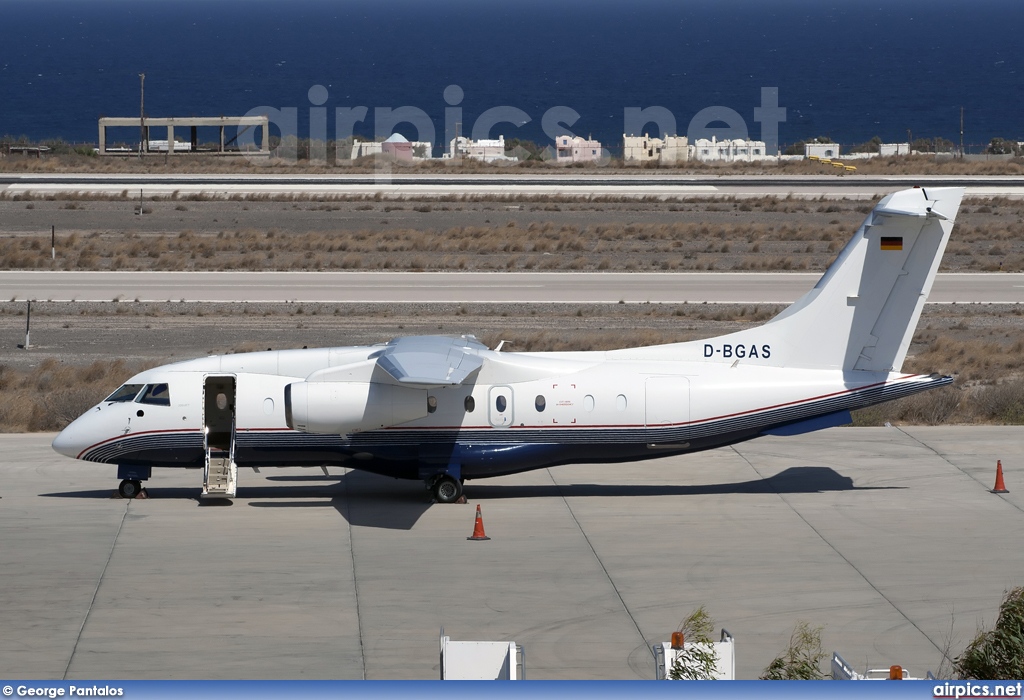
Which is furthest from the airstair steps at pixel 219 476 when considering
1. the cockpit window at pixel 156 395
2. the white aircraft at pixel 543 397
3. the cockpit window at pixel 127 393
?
the cockpit window at pixel 127 393

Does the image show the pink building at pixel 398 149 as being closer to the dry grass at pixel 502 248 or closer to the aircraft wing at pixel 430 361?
the dry grass at pixel 502 248

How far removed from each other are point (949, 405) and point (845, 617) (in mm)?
13139

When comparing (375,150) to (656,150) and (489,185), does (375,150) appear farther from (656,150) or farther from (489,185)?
(489,185)

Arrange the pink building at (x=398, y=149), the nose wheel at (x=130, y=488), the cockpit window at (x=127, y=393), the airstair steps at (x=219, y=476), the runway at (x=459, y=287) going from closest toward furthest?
the airstair steps at (x=219, y=476), the cockpit window at (x=127, y=393), the nose wheel at (x=130, y=488), the runway at (x=459, y=287), the pink building at (x=398, y=149)

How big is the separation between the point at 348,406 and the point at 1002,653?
11568 mm

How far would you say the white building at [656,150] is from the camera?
9681cm

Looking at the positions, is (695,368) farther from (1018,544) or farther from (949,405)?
(949,405)

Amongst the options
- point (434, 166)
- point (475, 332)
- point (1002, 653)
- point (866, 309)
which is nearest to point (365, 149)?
point (434, 166)

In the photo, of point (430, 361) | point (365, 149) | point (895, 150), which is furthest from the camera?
point (895, 150)

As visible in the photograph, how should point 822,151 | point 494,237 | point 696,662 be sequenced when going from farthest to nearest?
point 822,151 < point 494,237 < point 696,662

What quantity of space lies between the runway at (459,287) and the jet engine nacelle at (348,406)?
21.9 metres

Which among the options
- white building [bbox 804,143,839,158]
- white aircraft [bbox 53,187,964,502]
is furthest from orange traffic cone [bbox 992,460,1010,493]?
white building [bbox 804,143,839,158]

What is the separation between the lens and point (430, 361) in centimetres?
1884

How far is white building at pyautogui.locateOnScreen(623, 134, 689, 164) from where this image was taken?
3812 inches
